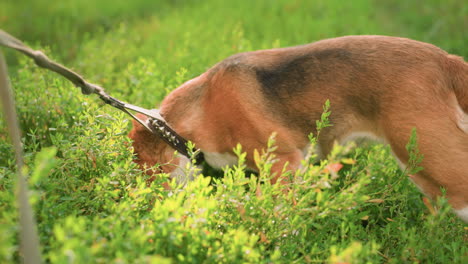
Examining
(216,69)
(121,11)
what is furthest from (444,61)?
(121,11)

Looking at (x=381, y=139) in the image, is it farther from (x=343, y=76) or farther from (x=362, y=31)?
(x=362, y=31)

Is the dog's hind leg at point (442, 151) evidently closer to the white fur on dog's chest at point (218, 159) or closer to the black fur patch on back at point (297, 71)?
the black fur patch on back at point (297, 71)

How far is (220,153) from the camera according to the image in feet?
10.7

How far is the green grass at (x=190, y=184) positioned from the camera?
79.0 inches

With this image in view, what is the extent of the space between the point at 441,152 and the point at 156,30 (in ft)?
18.6

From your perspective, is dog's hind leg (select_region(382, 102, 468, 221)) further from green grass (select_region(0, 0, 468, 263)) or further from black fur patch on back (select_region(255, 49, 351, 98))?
black fur patch on back (select_region(255, 49, 351, 98))

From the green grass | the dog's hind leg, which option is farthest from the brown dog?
the green grass

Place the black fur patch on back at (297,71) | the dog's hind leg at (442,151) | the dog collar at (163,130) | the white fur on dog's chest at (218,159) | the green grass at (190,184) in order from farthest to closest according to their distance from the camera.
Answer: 1. the white fur on dog's chest at (218,159)
2. the dog collar at (163,130)
3. the black fur patch on back at (297,71)
4. the dog's hind leg at (442,151)
5. the green grass at (190,184)

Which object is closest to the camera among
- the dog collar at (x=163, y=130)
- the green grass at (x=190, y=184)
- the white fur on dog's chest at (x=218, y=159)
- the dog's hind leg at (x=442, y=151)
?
the green grass at (x=190, y=184)

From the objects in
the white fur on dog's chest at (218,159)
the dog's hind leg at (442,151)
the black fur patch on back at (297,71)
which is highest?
the black fur patch on back at (297,71)

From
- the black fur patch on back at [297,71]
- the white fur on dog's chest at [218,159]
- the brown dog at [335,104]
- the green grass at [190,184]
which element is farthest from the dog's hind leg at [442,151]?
the white fur on dog's chest at [218,159]

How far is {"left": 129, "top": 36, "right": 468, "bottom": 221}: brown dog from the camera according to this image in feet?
8.74

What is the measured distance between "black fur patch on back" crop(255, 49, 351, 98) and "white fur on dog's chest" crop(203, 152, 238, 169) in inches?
20.9

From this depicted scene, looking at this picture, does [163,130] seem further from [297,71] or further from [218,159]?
[297,71]
